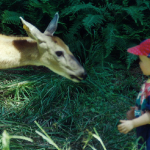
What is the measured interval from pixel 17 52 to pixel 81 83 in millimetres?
1413

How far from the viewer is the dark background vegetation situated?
3.74 m

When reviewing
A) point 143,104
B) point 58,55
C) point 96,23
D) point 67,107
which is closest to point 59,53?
point 58,55

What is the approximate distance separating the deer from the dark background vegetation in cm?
74

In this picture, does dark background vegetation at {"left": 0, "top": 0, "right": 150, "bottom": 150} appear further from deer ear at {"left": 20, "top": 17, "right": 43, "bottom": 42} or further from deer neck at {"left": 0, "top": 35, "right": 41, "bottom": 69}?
deer ear at {"left": 20, "top": 17, "right": 43, "bottom": 42}

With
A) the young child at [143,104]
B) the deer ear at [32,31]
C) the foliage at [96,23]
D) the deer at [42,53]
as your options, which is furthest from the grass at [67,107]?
the deer ear at [32,31]

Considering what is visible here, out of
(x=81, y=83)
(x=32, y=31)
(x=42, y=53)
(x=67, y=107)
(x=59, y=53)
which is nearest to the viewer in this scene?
(x=32, y=31)

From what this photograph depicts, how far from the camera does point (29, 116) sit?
13.3ft

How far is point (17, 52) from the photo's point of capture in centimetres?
374

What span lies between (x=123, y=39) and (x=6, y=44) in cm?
238

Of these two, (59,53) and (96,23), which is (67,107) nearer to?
(59,53)

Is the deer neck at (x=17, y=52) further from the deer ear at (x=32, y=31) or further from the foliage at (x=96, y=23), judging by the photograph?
the foliage at (x=96, y=23)

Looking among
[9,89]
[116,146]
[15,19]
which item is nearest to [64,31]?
[15,19]

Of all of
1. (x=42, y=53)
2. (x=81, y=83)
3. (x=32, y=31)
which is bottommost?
(x=81, y=83)

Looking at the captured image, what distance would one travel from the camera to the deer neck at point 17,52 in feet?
12.1
